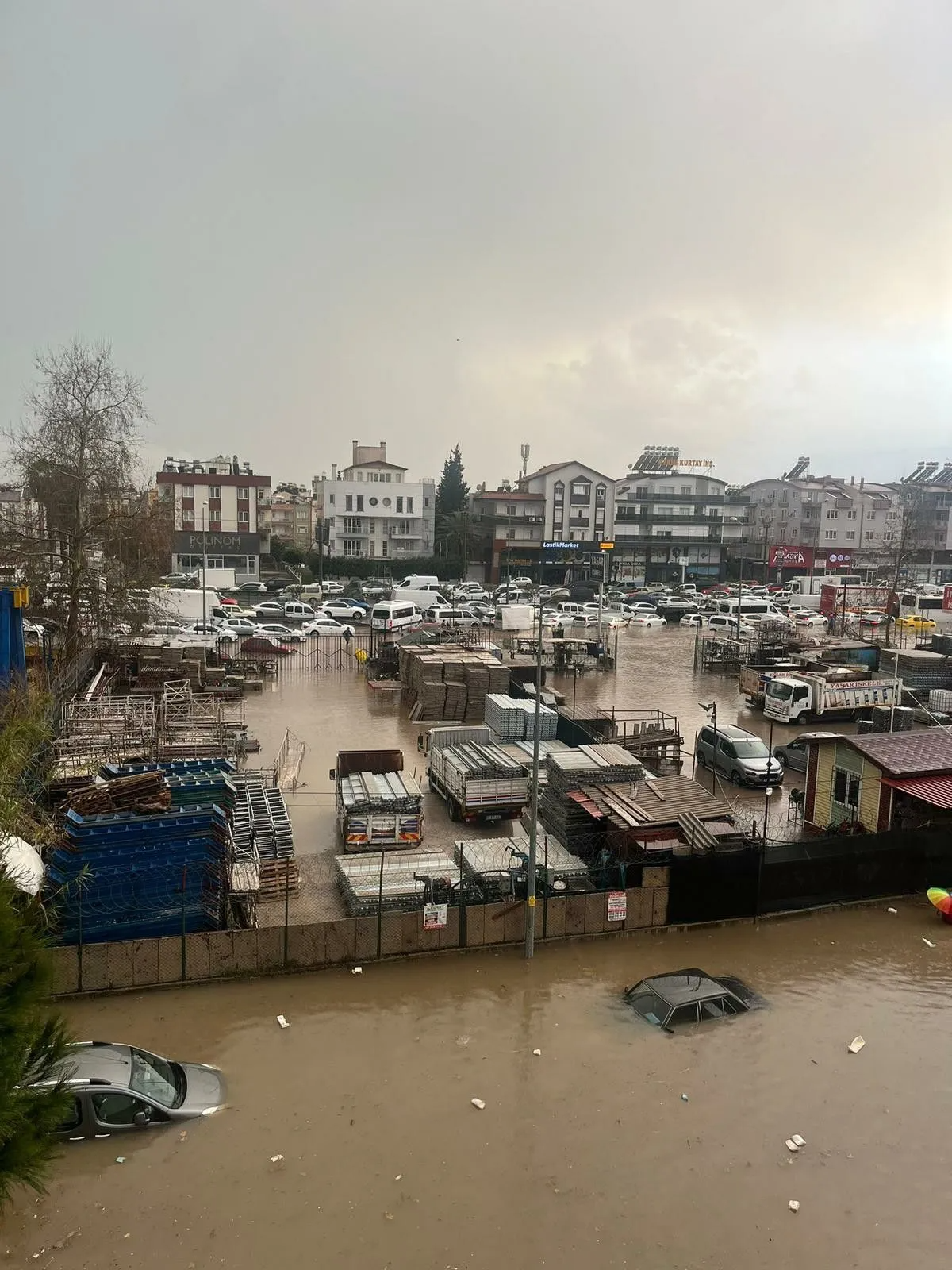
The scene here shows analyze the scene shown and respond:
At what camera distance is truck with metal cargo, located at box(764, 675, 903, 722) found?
1081 inches

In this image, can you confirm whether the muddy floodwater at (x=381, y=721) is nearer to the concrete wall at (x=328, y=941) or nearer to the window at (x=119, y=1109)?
the concrete wall at (x=328, y=941)

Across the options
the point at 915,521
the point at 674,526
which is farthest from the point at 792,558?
the point at 915,521

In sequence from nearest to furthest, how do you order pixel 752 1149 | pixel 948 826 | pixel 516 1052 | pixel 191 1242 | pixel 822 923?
pixel 191 1242 < pixel 752 1149 < pixel 516 1052 < pixel 822 923 < pixel 948 826

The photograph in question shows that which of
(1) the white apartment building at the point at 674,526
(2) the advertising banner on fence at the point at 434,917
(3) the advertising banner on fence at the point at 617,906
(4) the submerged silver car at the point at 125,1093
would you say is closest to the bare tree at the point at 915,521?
(1) the white apartment building at the point at 674,526

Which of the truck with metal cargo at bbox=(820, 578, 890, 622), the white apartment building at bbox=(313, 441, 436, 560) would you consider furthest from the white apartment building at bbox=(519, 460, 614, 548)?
the truck with metal cargo at bbox=(820, 578, 890, 622)

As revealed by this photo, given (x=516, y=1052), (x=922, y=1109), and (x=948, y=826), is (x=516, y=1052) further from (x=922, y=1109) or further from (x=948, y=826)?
(x=948, y=826)

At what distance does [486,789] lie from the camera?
1756cm

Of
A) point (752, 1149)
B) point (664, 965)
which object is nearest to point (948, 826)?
point (664, 965)

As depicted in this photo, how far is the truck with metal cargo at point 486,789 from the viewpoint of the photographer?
17547mm

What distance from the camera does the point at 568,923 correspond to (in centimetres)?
1298

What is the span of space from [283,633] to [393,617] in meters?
6.07

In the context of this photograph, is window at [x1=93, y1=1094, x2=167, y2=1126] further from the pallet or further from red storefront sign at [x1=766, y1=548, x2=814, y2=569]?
red storefront sign at [x1=766, y1=548, x2=814, y2=569]

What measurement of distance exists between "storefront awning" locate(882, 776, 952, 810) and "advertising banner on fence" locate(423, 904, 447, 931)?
9.11 m

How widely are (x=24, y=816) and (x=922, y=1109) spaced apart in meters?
12.5
